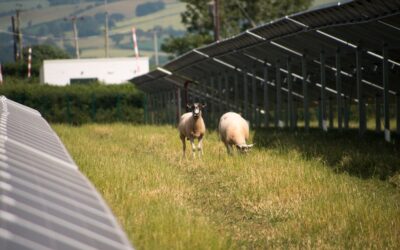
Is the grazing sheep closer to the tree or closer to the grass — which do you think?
the grass

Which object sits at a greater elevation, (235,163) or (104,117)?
(235,163)

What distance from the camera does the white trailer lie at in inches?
2977

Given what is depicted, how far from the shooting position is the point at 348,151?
18.8 m

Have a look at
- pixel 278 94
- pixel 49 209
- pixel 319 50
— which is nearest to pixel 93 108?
pixel 278 94

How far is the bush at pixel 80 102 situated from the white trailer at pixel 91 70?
14.4 m

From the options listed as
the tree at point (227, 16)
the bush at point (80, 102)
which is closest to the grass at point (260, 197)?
the bush at point (80, 102)

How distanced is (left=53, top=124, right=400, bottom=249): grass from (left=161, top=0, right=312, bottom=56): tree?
69427 millimetres

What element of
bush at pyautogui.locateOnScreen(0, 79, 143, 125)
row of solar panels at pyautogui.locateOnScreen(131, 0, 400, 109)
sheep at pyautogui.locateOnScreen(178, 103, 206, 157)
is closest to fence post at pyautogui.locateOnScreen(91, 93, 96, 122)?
bush at pyautogui.locateOnScreen(0, 79, 143, 125)

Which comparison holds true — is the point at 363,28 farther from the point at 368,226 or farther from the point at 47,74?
the point at 47,74

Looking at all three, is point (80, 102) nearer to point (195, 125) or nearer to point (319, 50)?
point (319, 50)

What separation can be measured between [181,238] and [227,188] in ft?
18.6

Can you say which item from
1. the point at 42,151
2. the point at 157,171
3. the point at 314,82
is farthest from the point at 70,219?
the point at 314,82

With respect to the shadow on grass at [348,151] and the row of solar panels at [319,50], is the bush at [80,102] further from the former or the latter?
the shadow on grass at [348,151]

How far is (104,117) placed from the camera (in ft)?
193
